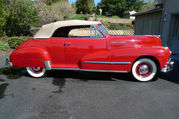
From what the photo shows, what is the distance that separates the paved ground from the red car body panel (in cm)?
49

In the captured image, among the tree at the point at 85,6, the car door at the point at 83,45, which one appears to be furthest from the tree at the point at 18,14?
the tree at the point at 85,6

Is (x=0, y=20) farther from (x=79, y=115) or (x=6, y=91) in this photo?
(x=79, y=115)

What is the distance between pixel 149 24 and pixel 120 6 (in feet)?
150

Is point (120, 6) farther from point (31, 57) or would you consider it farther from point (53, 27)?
point (31, 57)

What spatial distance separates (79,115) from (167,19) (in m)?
7.95

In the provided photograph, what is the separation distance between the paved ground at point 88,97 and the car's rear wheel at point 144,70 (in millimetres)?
197

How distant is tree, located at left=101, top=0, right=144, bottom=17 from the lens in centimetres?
5350

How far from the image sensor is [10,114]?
2621mm

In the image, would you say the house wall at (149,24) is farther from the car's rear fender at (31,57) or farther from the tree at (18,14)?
the tree at (18,14)

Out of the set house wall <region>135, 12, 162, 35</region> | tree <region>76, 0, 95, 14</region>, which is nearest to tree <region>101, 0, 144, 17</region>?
tree <region>76, 0, 95, 14</region>

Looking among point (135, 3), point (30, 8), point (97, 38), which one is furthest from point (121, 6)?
point (97, 38)

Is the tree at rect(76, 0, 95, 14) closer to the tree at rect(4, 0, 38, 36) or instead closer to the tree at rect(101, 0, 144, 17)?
the tree at rect(101, 0, 144, 17)

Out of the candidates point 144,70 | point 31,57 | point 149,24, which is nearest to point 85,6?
point 149,24

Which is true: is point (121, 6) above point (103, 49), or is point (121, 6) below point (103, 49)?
above
